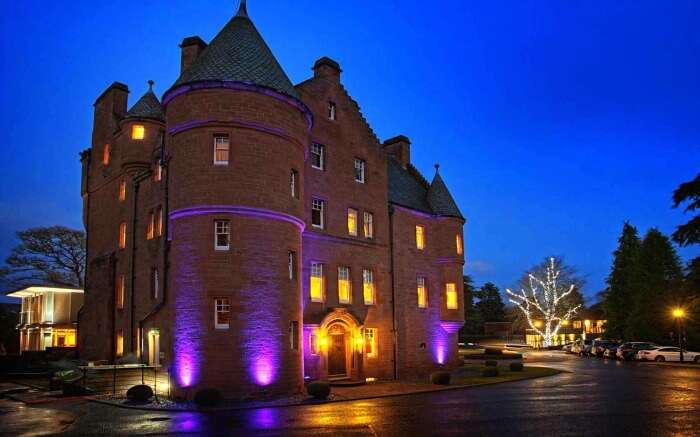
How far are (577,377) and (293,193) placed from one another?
19.7 metres

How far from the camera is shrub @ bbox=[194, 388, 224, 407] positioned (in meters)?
21.8

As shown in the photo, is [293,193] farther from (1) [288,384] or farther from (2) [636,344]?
(2) [636,344]

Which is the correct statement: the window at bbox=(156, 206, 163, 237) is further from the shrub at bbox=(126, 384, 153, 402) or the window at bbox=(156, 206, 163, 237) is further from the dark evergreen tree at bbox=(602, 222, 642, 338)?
the dark evergreen tree at bbox=(602, 222, 642, 338)

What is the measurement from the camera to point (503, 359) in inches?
2087

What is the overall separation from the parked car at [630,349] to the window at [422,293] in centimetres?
2448

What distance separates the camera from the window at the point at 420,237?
39.4 meters

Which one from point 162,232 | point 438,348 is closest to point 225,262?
point 162,232

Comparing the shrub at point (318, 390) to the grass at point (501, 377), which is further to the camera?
the grass at point (501, 377)

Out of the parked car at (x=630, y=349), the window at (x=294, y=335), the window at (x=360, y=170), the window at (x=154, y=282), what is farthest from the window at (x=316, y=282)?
the parked car at (x=630, y=349)

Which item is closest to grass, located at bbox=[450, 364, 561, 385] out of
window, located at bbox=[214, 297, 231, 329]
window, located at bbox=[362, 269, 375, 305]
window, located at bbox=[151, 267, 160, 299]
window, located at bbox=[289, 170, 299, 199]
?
window, located at bbox=[362, 269, 375, 305]

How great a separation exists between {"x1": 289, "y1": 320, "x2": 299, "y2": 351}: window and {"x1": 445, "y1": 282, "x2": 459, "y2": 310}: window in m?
16.3

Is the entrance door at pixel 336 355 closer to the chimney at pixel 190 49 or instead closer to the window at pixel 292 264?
the window at pixel 292 264

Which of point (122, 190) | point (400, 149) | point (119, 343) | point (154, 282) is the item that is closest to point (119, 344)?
point (119, 343)

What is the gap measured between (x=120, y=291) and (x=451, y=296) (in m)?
21.5
